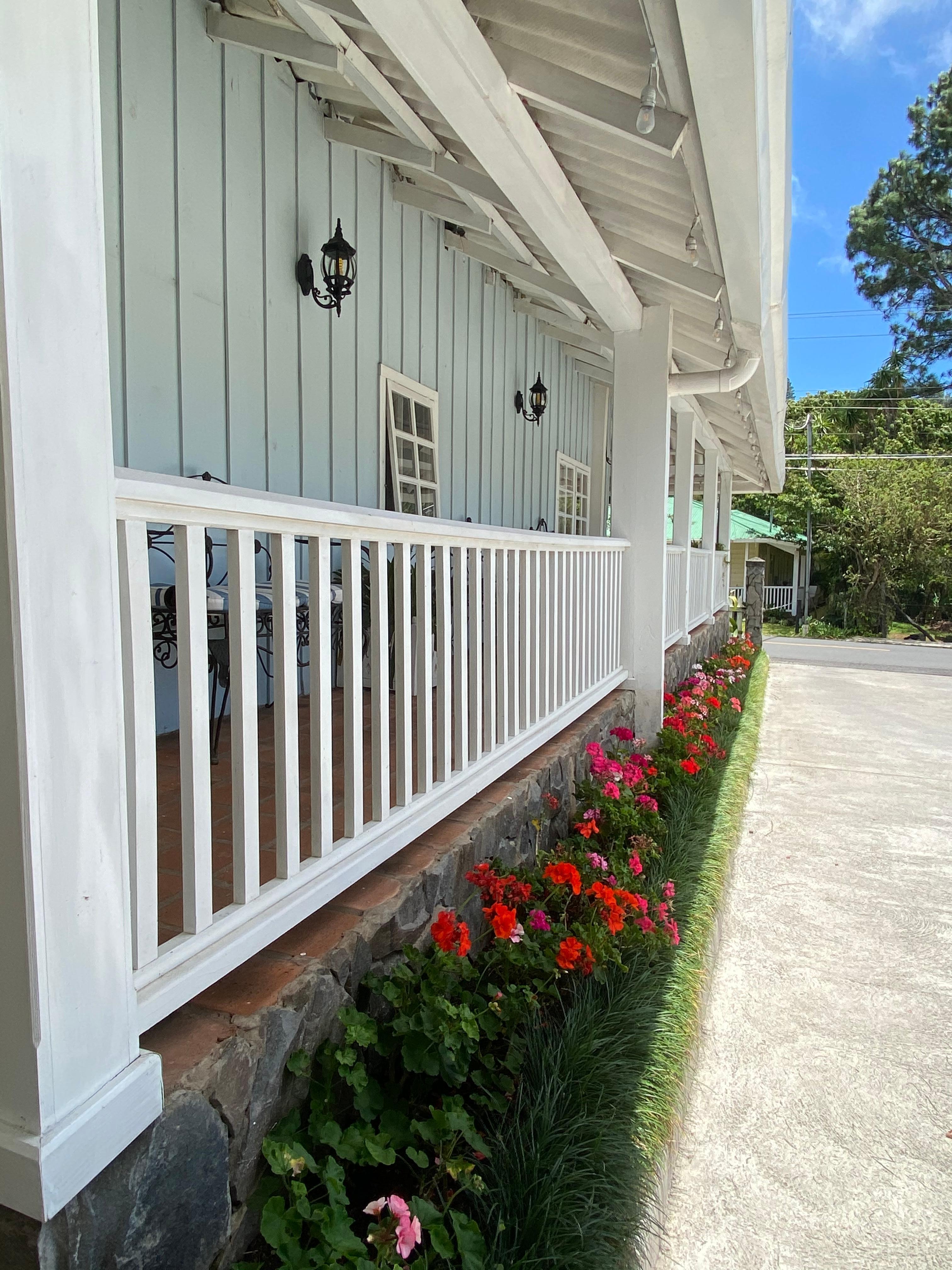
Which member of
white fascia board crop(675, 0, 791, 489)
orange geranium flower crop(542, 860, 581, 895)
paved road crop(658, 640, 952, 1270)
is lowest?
paved road crop(658, 640, 952, 1270)

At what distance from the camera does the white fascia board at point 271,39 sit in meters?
3.13

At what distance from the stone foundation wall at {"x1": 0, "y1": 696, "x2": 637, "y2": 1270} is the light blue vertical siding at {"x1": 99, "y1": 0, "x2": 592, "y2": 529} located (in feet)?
6.20

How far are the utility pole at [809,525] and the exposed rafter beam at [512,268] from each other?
17.9 meters

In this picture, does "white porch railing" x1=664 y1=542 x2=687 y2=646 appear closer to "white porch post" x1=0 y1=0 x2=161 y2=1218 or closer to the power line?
"white porch post" x1=0 y1=0 x2=161 y2=1218

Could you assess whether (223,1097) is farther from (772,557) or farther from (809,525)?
(772,557)

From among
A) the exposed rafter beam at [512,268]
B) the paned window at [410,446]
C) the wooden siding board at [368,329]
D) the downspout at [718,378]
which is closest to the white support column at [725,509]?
the exposed rafter beam at [512,268]

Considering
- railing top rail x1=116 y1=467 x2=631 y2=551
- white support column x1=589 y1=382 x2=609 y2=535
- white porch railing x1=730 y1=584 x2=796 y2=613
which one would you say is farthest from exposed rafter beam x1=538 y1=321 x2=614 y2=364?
white porch railing x1=730 y1=584 x2=796 y2=613

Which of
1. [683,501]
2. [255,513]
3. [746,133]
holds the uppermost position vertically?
[746,133]

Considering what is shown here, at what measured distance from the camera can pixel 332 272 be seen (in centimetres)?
392

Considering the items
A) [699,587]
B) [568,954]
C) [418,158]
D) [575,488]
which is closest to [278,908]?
[568,954]

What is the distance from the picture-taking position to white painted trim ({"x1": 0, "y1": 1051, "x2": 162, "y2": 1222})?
1.04 m

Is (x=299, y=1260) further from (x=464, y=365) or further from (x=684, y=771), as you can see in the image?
(x=464, y=365)

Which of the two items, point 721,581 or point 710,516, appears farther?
point 721,581

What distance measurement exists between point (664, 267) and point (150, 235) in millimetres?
2248
